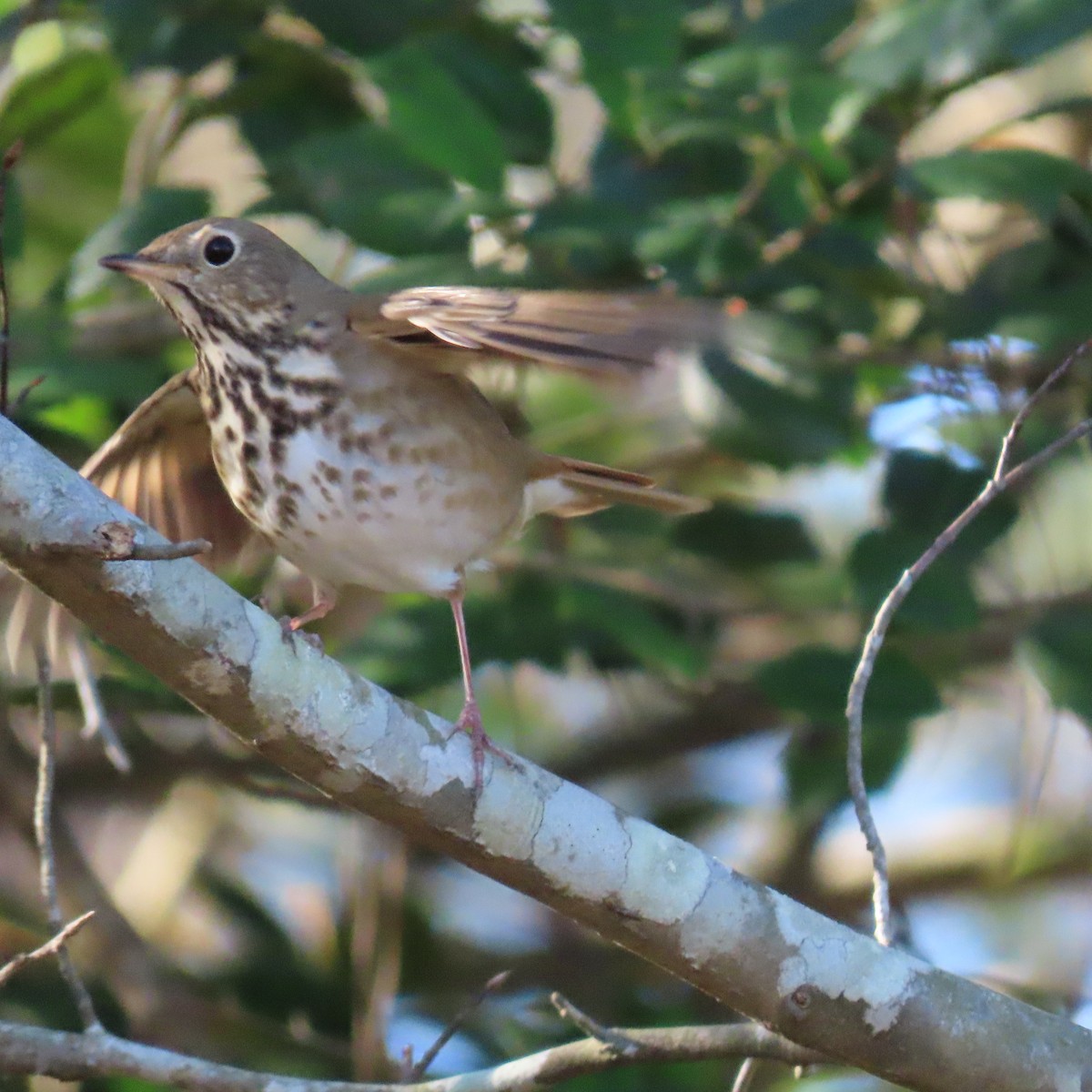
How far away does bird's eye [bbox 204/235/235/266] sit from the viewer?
3482 millimetres

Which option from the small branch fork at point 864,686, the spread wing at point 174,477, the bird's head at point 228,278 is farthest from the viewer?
the spread wing at point 174,477

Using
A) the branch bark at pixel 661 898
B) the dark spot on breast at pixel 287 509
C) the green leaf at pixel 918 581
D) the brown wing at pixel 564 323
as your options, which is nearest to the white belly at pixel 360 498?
the dark spot on breast at pixel 287 509

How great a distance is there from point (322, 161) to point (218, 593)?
1663mm

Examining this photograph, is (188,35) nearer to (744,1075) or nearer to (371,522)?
(371,522)

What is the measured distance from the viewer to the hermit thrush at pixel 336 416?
10.2ft

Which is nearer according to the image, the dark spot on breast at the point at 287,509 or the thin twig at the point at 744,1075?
the thin twig at the point at 744,1075

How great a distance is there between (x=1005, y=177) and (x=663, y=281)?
2.46 ft

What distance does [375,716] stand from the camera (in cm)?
239

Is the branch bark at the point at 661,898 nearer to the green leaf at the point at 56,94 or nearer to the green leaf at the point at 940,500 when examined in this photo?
the green leaf at the point at 940,500

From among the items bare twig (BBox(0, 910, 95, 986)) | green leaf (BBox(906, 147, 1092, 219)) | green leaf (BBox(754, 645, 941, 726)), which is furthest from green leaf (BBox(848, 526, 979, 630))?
bare twig (BBox(0, 910, 95, 986))

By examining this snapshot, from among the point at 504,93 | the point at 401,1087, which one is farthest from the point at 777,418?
the point at 401,1087

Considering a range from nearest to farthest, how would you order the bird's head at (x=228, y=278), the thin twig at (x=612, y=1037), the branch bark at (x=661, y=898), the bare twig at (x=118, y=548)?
the bare twig at (x=118, y=548) → the branch bark at (x=661, y=898) → the thin twig at (x=612, y=1037) → the bird's head at (x=228, y=278)

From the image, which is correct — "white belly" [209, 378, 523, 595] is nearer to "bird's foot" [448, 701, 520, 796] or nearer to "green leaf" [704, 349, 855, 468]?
"bird's foot" [448, 701, 520, 796]

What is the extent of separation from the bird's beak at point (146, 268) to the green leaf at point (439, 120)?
555mm
